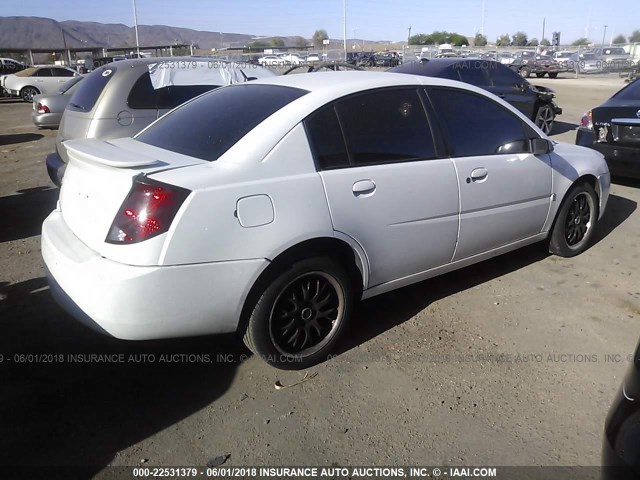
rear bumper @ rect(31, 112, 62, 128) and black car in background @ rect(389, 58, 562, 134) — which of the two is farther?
Result: rear bumper @ rect(31, 112, 62, 128)

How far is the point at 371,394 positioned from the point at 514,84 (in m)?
9.75

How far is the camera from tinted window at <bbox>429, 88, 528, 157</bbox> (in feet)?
12.7

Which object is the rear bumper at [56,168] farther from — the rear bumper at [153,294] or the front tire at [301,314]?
the front tire at [301,314]

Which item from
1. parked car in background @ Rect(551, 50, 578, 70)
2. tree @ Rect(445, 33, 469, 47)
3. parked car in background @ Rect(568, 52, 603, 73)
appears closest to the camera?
parked car in background @ Rect(568, 52, 603, 73)

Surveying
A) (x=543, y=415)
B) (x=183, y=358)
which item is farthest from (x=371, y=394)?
(x=183, y=358)

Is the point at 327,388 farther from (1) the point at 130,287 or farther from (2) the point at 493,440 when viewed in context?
(1) the point at 130,287

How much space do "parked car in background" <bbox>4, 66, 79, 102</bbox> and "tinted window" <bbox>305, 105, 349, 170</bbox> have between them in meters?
22.5

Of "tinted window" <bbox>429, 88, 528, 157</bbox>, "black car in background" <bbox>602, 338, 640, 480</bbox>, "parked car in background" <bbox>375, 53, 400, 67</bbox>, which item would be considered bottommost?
"black car in background" <bbox>602, 338, 640, 480</bbox>

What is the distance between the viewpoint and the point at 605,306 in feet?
13.6

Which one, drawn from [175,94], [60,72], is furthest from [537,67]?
[175,94]

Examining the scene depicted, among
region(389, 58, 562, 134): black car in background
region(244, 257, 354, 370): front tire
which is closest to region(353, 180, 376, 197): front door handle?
region(244, 257, 354, 370): front tire

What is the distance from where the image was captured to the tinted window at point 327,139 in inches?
126

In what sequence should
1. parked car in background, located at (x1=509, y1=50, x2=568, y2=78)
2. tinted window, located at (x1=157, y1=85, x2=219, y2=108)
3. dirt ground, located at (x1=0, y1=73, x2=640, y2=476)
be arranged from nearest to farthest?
dirt ground, located at (x1=0, y1=73, x2=640, y2=476) → tinted window, located at (x1=157, y1=85, x2=219, y2=108) → parked car in background, located at (x1=509, y1=50, x2=568, y2=78)

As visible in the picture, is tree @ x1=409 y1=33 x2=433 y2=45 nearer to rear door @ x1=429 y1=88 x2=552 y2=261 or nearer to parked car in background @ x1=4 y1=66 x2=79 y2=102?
parked car in background @ x1=4 y1=66 x2=79 y2=102
